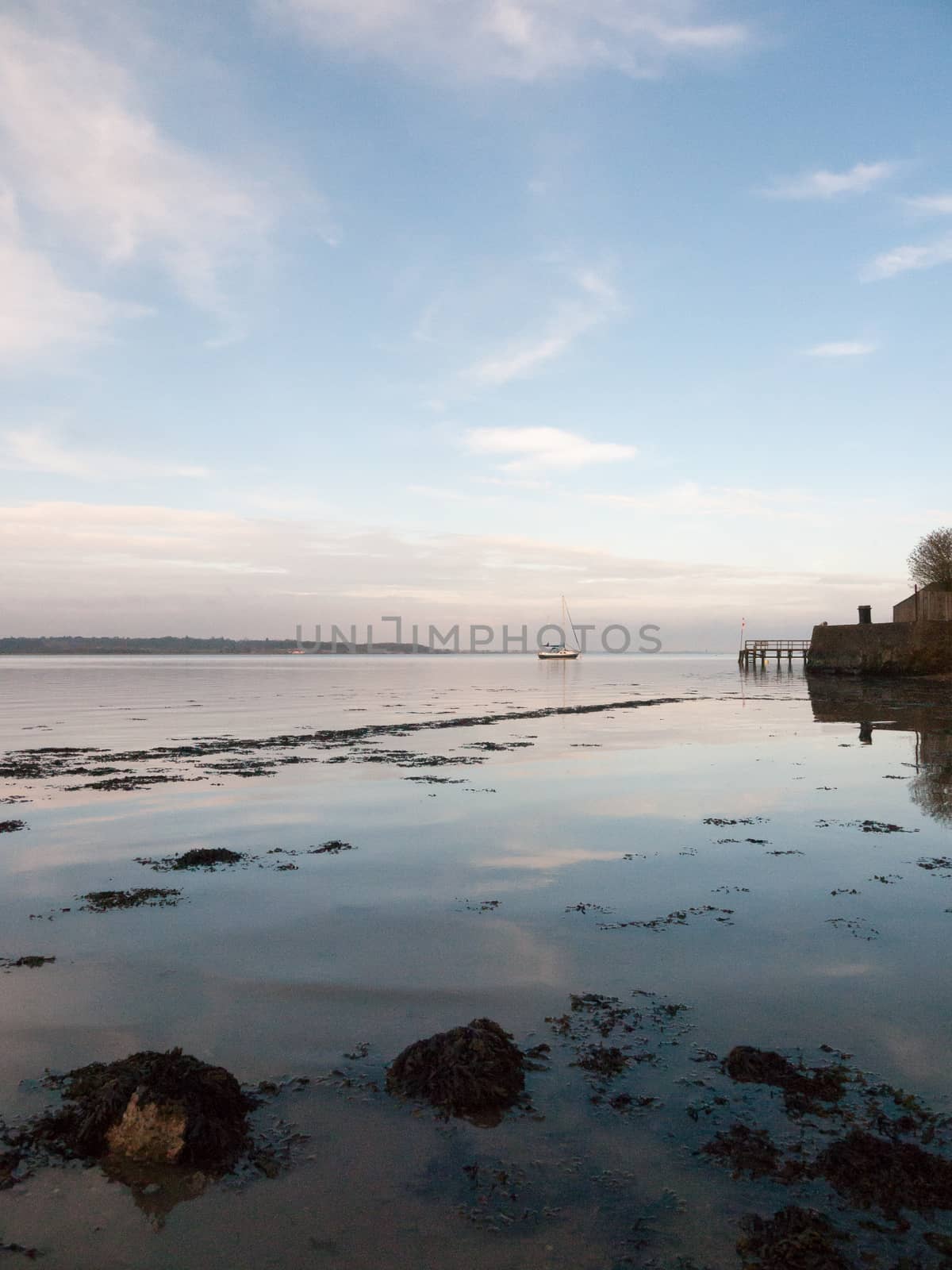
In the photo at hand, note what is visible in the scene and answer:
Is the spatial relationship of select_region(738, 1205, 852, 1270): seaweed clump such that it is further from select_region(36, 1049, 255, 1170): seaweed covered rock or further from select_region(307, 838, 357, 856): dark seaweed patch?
select_region(307, 838, 357, 856): dark seaweed patch

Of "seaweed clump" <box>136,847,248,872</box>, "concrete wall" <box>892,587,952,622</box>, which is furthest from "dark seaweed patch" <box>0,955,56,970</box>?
"concrete wall" <box>892,587,952,622</box>

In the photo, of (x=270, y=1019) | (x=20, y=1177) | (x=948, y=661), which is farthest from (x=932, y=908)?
(x=948, y=661)

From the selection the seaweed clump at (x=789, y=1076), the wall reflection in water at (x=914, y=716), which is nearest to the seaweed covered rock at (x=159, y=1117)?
the seaweed clump at (x=789, y=1076)

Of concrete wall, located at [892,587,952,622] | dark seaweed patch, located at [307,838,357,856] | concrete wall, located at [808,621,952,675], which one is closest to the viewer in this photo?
dark seaweed patch, located at [307,838,357,856]

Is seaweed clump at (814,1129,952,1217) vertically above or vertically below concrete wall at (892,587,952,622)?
below

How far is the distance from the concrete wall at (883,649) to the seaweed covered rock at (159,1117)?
2271 inches

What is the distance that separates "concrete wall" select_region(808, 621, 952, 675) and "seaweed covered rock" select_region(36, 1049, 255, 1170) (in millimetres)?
57678

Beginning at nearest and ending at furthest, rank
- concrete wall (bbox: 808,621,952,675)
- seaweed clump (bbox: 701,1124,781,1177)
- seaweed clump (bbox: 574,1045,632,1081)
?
seaweed clump (bbox: 701,1124,781,1177)
seaweed clump (bbox: 574,1045,632,1081)
concrete wall (bbox: 808,621,952,675)

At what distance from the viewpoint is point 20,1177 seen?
3404mm

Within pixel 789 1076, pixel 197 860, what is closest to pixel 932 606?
pixel 197 860

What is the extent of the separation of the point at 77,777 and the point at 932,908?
43.7 ft

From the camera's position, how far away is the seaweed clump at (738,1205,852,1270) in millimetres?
2904

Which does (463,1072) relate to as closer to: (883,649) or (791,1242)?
(791,1242)

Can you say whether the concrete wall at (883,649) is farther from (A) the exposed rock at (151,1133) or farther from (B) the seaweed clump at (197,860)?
(A) the exposed rock at (151,1133)
